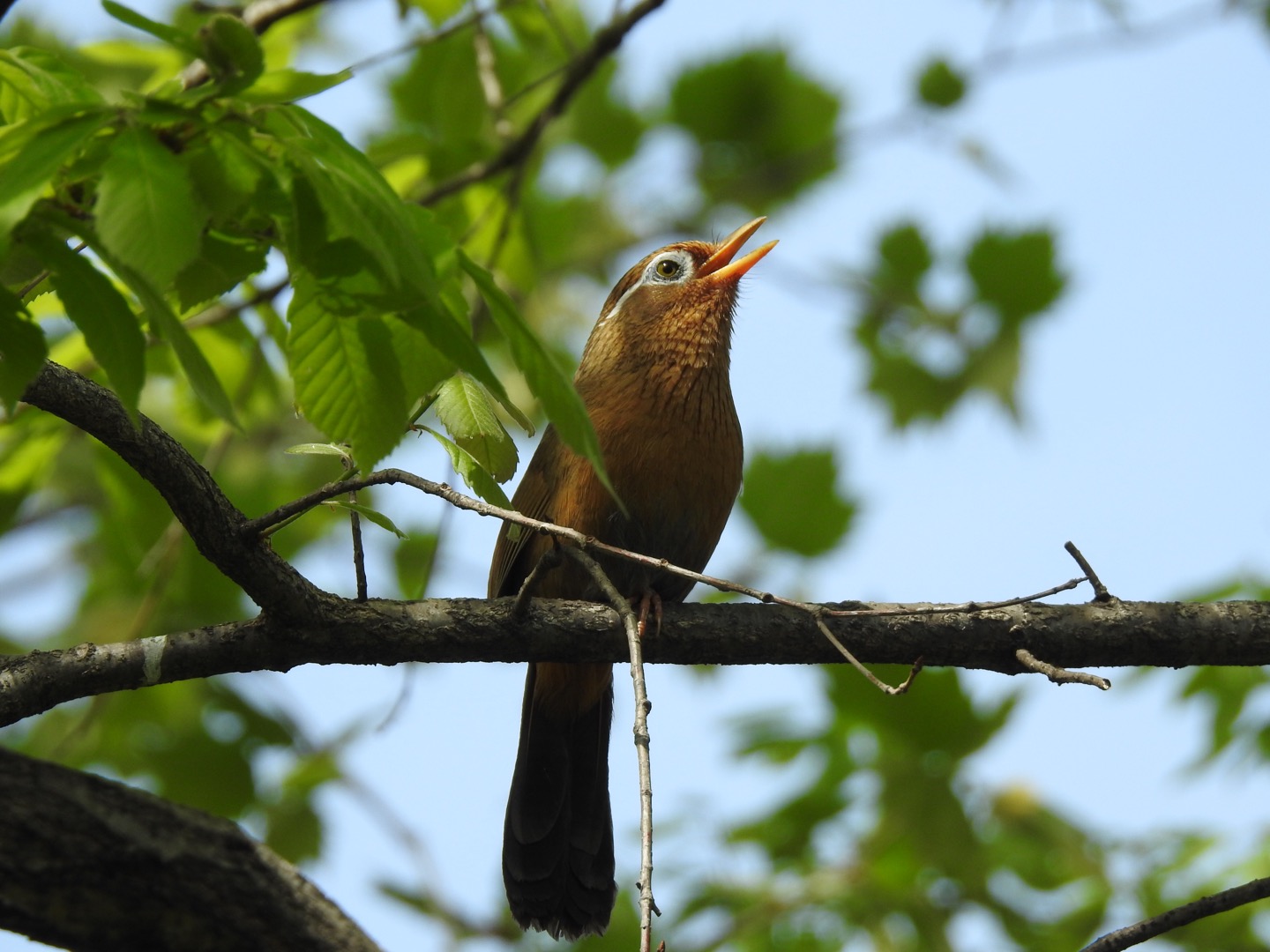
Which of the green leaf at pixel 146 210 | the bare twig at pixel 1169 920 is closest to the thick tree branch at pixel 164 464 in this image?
the green leaf at pixel 146 210

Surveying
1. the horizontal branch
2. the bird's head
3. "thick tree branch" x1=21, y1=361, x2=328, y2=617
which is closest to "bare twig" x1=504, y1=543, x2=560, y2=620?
the horizontal branch

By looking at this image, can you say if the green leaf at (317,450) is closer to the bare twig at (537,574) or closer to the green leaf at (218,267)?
the green leaf at (218,267)

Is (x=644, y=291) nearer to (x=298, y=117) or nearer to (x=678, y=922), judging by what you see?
(x=678, y=922)

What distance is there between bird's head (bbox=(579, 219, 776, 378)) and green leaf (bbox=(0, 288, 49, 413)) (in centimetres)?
285

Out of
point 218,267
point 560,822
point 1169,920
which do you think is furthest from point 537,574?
point 560,822

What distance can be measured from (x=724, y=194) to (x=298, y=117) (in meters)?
4.90

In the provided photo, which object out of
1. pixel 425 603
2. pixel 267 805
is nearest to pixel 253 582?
pixel 425 603

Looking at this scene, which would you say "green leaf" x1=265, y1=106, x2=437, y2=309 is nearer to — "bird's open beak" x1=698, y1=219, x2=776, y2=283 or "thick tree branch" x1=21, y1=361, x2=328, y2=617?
"thick tree branch" x1=21, y1=361, x2=328, y2=617

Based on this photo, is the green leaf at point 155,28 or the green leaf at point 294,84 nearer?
the green leaf at point 155,28

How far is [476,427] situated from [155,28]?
971 millimetres

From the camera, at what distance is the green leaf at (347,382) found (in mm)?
1930

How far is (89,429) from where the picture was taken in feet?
8.24

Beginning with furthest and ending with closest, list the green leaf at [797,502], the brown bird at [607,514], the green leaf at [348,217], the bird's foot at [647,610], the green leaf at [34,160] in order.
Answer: the green leaf at [797,502]
the brown bird at [607,514]
the bird's foot at [647,610]
the green leaf at [348,217]
the green leaf at [34,160]

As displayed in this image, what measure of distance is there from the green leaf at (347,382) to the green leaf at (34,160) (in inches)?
17.6
